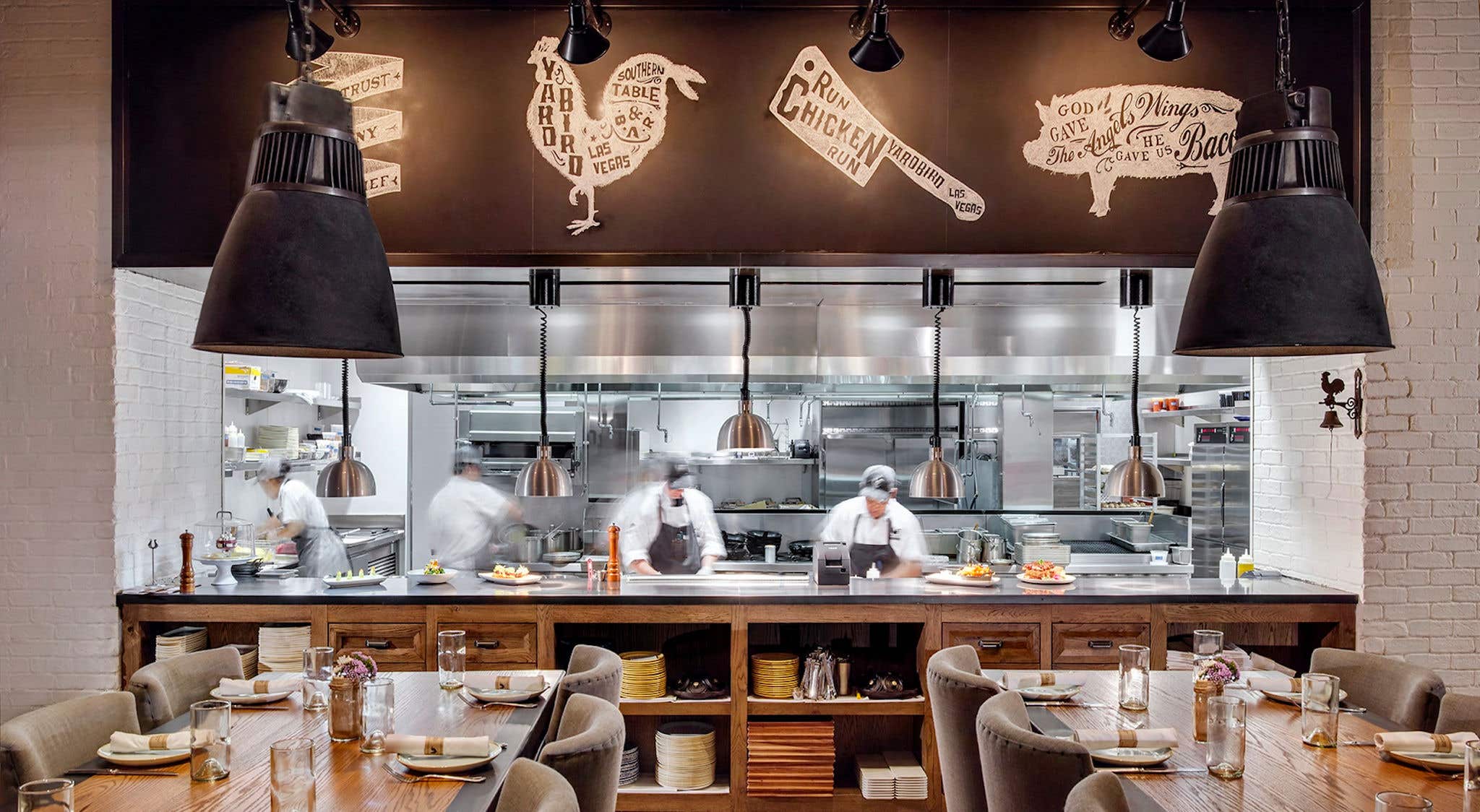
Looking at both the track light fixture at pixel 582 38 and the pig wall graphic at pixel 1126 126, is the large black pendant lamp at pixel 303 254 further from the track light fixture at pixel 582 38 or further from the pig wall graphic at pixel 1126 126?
the pig wall graphic at pixel 1126 126

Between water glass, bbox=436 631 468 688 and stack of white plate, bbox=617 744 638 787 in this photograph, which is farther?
stack of white plate, bbox=617 744 638 787

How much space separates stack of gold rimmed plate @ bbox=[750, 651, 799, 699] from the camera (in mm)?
4867

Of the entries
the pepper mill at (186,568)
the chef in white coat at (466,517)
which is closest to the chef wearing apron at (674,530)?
the chef in white coat at (466,517)

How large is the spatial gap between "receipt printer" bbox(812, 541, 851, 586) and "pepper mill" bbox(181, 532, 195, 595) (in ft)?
10.7

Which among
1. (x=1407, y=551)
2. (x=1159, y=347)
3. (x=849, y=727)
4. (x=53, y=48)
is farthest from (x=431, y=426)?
(x=1407, y=551)

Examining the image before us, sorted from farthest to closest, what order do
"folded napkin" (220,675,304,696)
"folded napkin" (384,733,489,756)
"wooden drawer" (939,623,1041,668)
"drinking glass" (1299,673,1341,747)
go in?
1. "wooden drawer" (939,623,1041,668)
2. "folded napkin" (220,675,304,696)
3. "drinking glass" (1299,673,1341,747)
4. "folded napkin" (384,733,489,756)

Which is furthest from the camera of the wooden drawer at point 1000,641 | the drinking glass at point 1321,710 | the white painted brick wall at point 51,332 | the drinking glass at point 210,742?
the wooden drawer at point 1000,641

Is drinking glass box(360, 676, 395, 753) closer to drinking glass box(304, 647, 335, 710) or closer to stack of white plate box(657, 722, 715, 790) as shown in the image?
drinking glass box(304, 647, 335, 710)

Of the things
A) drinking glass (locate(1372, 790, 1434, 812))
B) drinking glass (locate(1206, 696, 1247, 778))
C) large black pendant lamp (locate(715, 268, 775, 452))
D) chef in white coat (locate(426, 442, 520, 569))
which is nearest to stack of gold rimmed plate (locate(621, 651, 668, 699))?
large black pendant lamp (locate(715, 268, 775, 452))

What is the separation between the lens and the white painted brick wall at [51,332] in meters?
4.48

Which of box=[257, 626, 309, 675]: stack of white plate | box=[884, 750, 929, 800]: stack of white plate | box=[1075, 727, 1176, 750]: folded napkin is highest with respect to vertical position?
box=[1075, 727, 1176, 750]: folded napkin

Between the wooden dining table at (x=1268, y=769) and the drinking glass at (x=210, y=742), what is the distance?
236 cm

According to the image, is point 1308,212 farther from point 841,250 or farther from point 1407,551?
point 1407,551

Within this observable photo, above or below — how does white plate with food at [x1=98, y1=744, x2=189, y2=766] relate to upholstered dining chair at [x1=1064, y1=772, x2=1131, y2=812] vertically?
below
